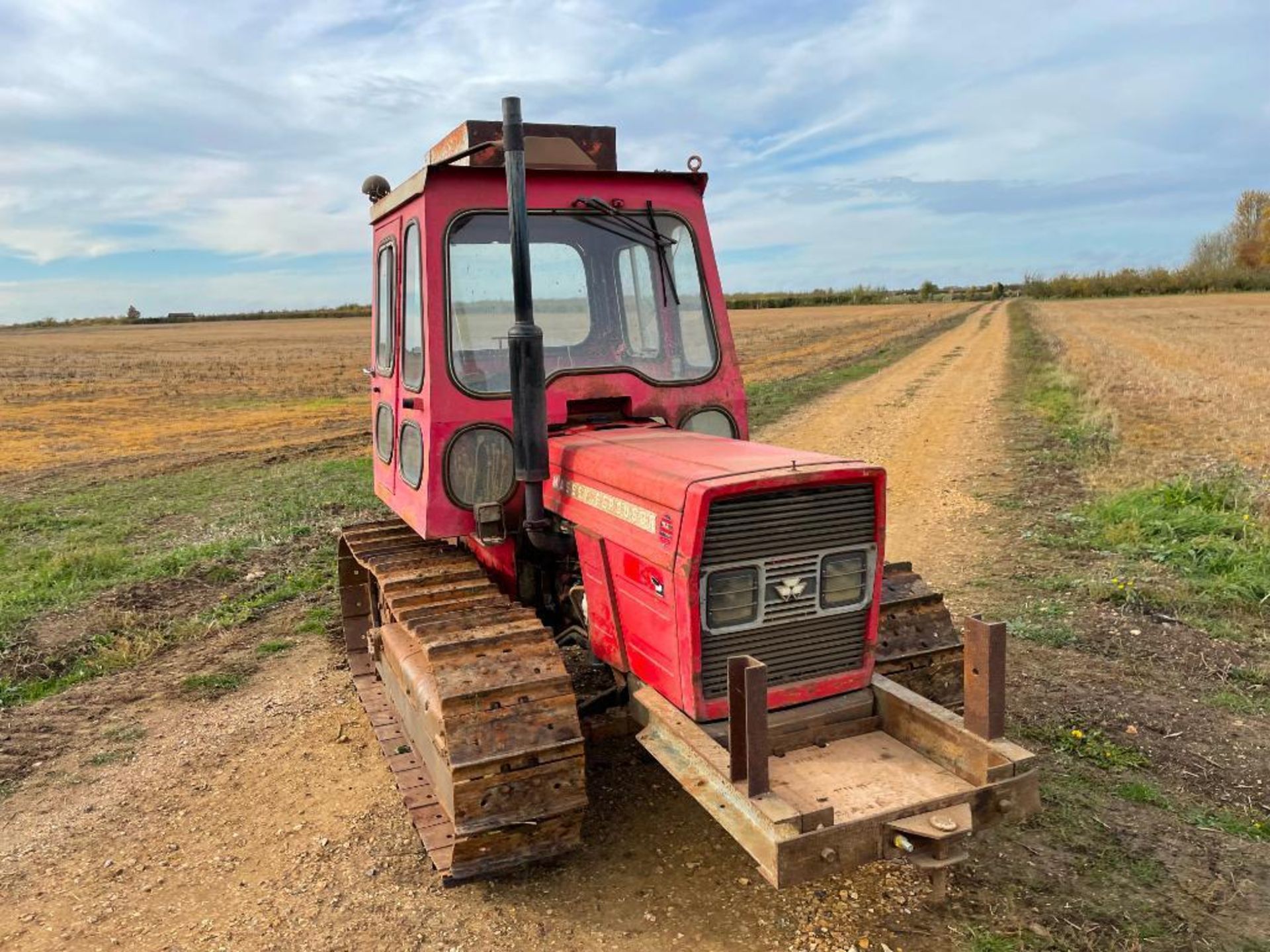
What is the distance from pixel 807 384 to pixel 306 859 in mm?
19517

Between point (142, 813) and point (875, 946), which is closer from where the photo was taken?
point (875, 946)

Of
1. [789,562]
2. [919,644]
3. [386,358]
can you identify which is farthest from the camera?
[386,358]

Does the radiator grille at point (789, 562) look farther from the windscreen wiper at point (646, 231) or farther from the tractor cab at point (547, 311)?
the windscreen wiper at point (646, 231)

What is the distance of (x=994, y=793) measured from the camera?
319 cm

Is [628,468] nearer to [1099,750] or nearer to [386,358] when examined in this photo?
[386,358]

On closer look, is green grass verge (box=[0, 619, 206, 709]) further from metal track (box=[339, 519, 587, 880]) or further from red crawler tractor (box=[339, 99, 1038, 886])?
metal track (box=[339, 519, 587, 880])

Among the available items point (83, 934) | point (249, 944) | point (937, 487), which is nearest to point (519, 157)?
point (249, 944)

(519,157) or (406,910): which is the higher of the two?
(519,157)

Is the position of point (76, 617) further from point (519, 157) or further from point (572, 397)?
point (519, 157)

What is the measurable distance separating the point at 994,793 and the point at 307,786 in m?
3.21

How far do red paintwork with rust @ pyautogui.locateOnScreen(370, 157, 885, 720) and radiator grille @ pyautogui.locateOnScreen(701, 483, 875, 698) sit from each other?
6cm

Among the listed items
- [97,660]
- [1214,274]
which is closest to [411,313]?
[97,660]

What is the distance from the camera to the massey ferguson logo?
3.61 meters

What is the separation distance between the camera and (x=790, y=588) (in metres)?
3.63
